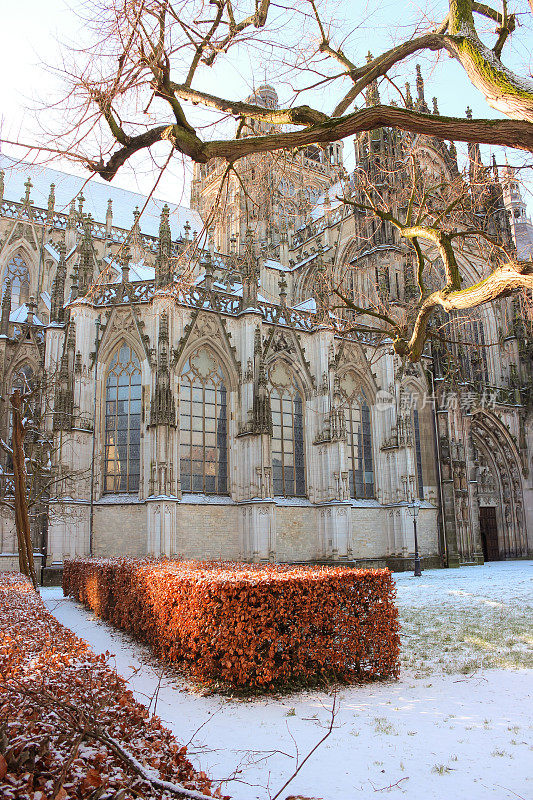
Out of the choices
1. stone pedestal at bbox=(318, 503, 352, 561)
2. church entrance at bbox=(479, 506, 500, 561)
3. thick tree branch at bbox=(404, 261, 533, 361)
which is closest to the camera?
thick tree branch at bbox=(404, 261, 533, 361)

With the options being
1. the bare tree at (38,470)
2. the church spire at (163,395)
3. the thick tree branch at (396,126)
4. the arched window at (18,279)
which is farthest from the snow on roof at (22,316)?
the thick tree branch at (396,126)

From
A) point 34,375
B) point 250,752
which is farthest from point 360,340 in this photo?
point 250,752

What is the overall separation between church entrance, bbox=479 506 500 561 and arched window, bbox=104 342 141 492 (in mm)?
18729

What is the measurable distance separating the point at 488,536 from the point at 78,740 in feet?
103

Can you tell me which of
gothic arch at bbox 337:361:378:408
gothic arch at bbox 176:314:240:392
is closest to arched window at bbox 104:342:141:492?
gothic arch at bbox 176:314:240:392

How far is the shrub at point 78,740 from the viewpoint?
1.82m

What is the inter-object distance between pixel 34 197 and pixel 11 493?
1863 cm

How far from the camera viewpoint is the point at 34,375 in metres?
21.8

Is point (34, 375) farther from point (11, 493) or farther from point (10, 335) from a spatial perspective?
point (11, 493)

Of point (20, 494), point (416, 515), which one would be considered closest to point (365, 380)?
point (416, 515)

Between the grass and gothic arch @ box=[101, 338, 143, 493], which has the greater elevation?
gothic arch @ box=[101, 338, 143, 493]

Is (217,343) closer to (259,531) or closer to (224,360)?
(224,360)

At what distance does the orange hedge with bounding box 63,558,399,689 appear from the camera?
20.9 feet

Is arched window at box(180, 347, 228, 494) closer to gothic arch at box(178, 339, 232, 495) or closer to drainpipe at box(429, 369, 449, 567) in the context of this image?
gothic arch at box(178, 339, 232, 495)
